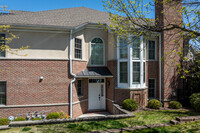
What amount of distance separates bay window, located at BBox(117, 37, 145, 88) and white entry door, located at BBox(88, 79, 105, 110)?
2.12 meters

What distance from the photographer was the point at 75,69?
1186 centimetres

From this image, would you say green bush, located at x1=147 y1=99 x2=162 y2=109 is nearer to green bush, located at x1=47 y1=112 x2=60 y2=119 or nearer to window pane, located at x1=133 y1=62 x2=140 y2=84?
window pane, located at x1=133 y1=62 x2=140 y2=84

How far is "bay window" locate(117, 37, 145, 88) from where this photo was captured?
38.9ft

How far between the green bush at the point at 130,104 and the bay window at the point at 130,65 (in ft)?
4.04

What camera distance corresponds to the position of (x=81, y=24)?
11.7 metres

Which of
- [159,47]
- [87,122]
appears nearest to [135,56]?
[159,47]

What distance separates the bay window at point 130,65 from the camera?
11867 mm

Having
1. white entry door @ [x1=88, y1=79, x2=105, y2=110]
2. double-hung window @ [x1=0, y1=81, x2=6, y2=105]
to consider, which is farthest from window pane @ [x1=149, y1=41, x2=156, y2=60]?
double-hung window @ [x1=0, y1=81, x2=6, y2=105]

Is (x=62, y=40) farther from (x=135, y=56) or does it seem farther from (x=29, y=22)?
(x=135, y=56)

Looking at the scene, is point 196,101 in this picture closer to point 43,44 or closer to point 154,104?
point 154,104

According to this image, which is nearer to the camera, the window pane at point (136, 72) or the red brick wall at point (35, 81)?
the red brick wall at point (35, 81)

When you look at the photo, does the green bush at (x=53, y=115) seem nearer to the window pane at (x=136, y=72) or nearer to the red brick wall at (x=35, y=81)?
the red brick wall at (x=35, y=81)

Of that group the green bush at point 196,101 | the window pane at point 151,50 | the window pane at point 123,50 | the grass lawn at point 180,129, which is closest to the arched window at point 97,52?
the window pane at point 123,50

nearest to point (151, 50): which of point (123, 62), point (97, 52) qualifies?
point (123, 62)
